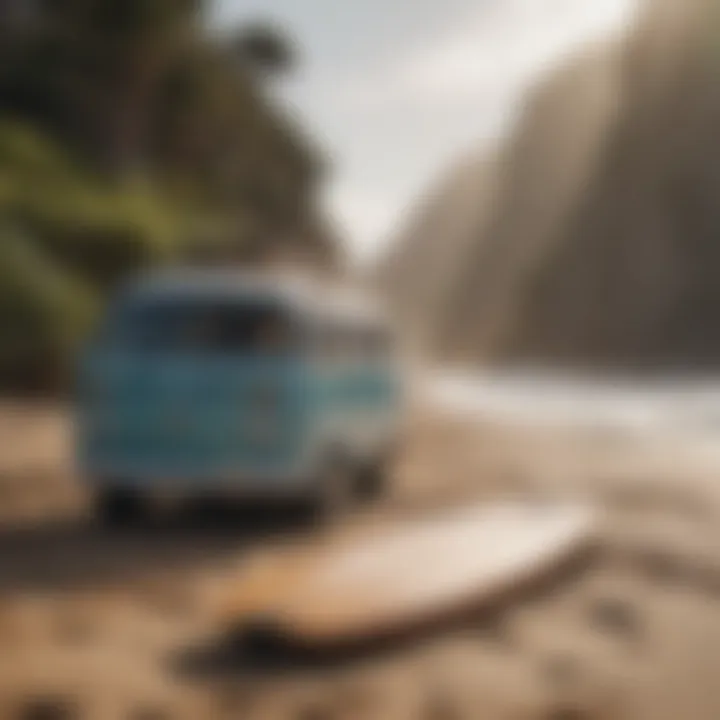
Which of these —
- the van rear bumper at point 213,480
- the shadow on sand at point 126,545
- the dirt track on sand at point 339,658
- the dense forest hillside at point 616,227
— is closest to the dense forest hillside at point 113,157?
the dirt track on sand at point 339,658

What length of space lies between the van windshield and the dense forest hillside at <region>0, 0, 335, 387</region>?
440 inches

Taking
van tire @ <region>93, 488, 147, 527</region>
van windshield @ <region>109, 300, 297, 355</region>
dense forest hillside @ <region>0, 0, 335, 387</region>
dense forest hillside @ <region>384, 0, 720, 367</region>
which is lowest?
van tire @ <region>93, 488, 147, 527</region>

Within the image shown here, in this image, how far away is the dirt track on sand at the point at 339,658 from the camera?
5777 millimetres

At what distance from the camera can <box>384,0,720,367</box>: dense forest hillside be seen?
53969mm

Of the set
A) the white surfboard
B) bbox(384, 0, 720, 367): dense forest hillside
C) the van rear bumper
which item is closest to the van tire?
the van rear bumper

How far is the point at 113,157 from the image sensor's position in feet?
94.3

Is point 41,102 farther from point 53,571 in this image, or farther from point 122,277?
point 53,571

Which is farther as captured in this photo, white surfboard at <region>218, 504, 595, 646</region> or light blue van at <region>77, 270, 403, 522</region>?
light blue van at <region>77, 270, 403, 522</region>

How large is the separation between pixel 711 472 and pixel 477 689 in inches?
304

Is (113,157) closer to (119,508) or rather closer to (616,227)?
(119,508)

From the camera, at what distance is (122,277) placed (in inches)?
916

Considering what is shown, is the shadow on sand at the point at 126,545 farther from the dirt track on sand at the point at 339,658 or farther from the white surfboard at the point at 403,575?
the white surfboard at the point at 403,575

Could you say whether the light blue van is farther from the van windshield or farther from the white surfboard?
the white surfboard

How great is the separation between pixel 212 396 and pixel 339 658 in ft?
11.2
